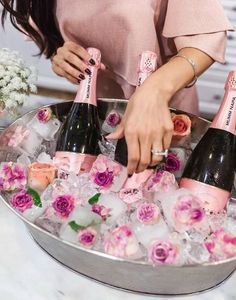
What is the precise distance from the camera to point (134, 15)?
3.14ft

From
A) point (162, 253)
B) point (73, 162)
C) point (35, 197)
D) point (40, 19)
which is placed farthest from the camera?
point (40, 19)

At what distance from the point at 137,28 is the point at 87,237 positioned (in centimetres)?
49

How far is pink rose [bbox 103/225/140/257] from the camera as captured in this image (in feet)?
2.19

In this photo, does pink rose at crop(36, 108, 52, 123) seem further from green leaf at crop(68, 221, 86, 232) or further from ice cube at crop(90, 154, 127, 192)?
green leaf at crop(68, 221, 86, 232)

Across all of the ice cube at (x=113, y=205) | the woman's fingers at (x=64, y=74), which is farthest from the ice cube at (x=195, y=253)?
the woman's fingers at (x=64, y=74)

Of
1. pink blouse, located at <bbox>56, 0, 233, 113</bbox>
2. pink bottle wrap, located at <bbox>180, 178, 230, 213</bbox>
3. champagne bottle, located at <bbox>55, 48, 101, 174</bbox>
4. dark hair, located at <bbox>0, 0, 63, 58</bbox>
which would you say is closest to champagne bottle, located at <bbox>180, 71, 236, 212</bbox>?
pink bottle wrap, located at <bbox>180, 178, 230, 213</bbox>

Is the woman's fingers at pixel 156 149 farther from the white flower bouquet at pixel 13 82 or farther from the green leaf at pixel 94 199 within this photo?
the white flower bouquet at pixel 13 82

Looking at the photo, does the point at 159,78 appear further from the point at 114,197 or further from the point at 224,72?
the point at 224,72

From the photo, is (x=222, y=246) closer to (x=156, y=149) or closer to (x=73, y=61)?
(x=156, y=149)

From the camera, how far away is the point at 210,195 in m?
0.81

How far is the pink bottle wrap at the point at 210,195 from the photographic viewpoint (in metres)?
0.81

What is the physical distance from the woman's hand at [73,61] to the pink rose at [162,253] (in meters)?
→ 0.44

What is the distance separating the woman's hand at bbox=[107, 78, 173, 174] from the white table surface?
0.68ft

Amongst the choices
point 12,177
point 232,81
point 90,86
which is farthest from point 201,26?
point 12,177
